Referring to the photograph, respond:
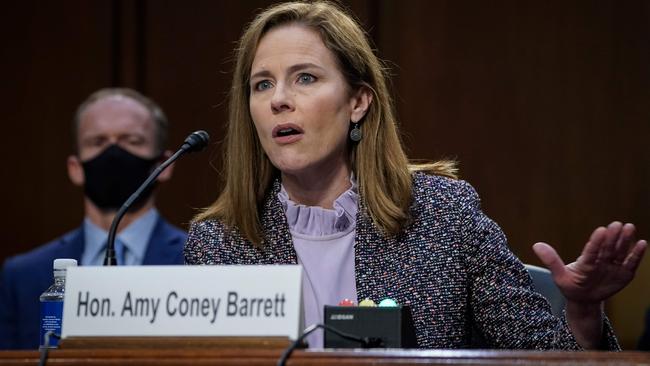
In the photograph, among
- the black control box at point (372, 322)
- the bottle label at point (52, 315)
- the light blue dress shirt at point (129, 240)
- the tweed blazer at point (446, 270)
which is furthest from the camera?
the light blue dress shirt at point (129, 240)

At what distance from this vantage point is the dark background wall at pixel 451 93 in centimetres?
426

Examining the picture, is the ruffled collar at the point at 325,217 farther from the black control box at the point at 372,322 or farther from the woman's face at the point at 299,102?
the black control box at the point at 372,322

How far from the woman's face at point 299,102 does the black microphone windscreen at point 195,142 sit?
255 millimetres

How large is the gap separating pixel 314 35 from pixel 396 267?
1.94 feet

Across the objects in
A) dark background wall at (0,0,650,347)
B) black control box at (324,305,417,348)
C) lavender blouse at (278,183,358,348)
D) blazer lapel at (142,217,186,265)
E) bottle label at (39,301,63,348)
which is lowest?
black control box at (324,305,417,348)

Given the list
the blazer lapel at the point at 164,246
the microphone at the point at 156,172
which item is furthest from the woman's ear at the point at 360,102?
the blazer lapel at the point at 164,246

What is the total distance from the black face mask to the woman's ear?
52.4 inches

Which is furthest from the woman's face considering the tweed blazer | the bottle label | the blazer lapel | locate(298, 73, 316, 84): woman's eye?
the blazer lapel

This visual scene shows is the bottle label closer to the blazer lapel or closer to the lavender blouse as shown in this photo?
the lavender blouse

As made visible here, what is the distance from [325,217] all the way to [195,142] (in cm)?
47

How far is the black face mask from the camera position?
3873 millimetres

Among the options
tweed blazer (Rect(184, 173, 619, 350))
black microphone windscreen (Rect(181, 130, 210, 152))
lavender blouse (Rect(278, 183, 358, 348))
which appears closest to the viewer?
black microphone windscreen (Rect(181, 130, 210, 152))

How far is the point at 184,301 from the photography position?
5.63 ft

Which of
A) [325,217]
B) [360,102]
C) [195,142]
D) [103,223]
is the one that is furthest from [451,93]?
[195,142]
